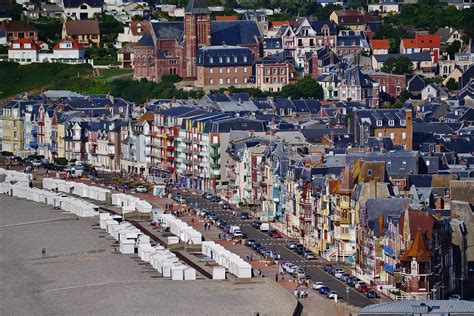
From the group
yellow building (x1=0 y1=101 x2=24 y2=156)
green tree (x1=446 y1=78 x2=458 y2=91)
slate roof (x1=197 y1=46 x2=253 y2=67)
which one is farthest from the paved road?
slate roof (x1=197 y1=46 x2=253 y2=67)

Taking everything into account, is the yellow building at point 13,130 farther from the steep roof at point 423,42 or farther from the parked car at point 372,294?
the parked car at point 372,294

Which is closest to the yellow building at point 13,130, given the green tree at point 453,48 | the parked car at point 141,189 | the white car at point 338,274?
the parked car at point 141,189

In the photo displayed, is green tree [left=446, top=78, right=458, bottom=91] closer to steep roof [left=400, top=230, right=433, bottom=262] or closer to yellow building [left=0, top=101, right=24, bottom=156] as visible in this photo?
yellow building [left=0, top=101, right=24, bottom=156]

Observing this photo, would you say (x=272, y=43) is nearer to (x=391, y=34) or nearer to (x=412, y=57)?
(x=391, y=34)

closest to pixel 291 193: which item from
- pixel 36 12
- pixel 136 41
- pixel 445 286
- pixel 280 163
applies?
pixel 280 163

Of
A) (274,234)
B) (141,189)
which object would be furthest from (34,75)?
(274,234)

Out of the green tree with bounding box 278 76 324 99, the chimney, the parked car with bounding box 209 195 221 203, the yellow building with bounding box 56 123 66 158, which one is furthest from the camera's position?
the green tree with bounding box 278 76 324 99

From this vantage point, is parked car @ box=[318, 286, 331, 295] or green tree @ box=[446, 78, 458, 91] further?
green tree @ box=[446, 78, 458, 91]
